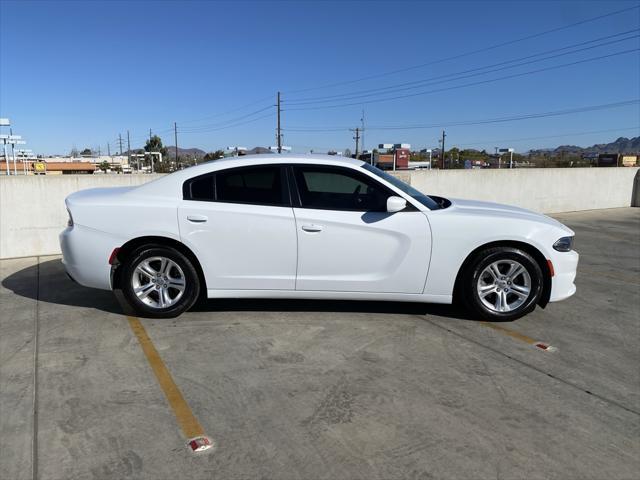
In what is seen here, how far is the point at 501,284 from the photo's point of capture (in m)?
4.40

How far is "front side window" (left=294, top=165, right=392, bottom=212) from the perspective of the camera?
4348mm

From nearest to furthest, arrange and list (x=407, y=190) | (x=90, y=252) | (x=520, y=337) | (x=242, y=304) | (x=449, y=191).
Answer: (x=520, y=337)
(x=90, y=252)
(x=407, y=190)
(x=242, y=304)
(x=449, y=191)

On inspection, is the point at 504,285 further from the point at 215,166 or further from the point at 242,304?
the point at 215,166

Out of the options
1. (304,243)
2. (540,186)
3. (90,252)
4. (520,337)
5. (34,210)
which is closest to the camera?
(520,337)

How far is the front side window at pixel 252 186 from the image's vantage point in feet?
14.4

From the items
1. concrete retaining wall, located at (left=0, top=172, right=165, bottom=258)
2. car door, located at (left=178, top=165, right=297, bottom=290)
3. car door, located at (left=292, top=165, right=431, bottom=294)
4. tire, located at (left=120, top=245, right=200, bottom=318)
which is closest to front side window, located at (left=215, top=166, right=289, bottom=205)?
car door, located at (left=178, top=165, right=297, bottom=290)

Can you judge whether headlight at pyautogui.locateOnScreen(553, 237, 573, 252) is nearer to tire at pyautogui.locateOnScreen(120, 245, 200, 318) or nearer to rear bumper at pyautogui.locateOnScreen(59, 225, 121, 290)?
tire at pyautogui.locateOnScreen(120, 245, 200, 318)

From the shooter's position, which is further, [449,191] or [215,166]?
[449,191]

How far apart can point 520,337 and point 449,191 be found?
311 inches

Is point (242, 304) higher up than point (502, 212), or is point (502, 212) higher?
point (502, 212)

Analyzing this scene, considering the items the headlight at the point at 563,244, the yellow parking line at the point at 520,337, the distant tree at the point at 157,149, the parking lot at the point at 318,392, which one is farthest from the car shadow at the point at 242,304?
the distant tree at the point at 157,149

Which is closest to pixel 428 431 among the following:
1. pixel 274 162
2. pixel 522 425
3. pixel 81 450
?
pixel 522 425

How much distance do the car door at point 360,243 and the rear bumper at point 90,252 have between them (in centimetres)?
177

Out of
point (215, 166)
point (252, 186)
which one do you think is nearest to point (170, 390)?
point (252, 186)
